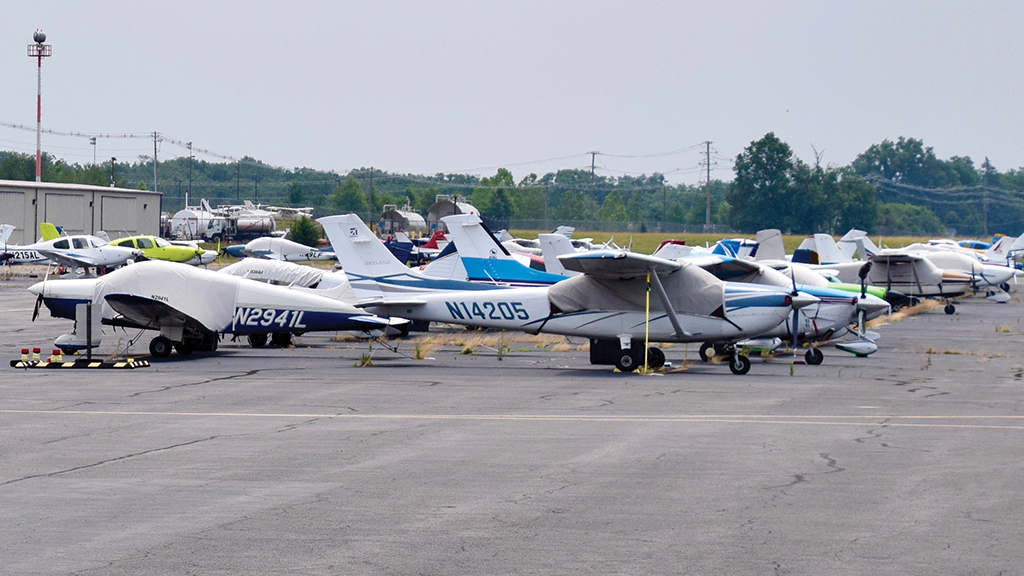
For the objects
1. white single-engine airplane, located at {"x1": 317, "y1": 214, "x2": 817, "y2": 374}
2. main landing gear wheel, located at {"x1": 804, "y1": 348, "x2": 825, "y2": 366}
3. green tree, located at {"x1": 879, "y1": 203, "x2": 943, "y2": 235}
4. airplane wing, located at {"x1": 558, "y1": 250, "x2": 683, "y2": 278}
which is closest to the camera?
A: airplane wing, located at {"x1": 558, "y1": 250, "x2": 683, "y2": 278}

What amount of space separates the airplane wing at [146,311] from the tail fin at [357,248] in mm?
3516

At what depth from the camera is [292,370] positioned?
57.3 feet

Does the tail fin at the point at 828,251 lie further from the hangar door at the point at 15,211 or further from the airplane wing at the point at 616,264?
the hangar door at the point at 15,211

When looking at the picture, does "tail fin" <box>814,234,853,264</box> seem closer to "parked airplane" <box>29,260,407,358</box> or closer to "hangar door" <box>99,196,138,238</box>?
"parked airplane" <box>29,260,407,358</box>

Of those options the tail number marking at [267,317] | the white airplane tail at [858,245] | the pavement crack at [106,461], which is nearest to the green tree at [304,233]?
the white airplane tail at [858,245]

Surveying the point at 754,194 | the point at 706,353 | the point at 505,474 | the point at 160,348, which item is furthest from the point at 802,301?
the point at 754,194

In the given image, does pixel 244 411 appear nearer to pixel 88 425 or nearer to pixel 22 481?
pixel 88 425

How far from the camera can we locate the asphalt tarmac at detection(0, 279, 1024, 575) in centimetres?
620

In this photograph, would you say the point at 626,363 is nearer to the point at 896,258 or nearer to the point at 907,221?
the point at 896,258

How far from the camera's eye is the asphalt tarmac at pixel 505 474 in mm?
6195

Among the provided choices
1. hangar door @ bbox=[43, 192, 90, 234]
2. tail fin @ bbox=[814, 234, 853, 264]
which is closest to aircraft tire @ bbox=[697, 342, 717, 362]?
tail fin @ bbox=[814, 234, 853, 264]

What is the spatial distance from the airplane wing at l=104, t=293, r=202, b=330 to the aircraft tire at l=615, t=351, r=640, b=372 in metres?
7.75

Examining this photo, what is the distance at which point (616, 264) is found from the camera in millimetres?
17344

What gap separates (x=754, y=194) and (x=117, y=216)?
3133 inches
